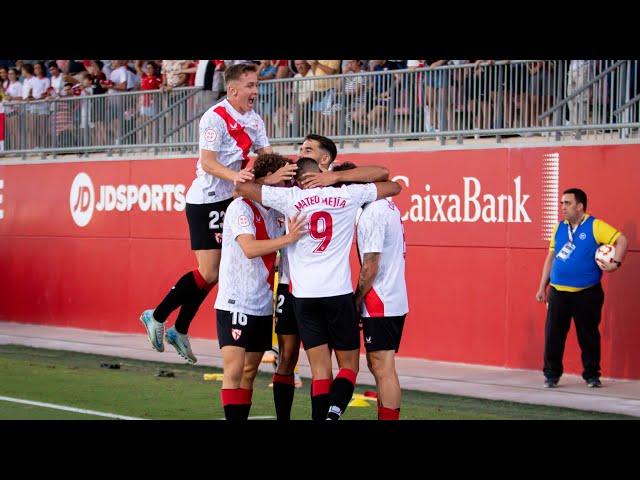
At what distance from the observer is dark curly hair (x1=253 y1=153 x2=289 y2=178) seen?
953 cm

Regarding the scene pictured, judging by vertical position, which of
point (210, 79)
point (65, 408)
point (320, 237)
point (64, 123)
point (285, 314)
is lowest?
point (65, 408)

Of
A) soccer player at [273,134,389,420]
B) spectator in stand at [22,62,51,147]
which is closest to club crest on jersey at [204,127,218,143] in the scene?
soccer player at [273,134,389,420]

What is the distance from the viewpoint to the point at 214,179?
1026 cm

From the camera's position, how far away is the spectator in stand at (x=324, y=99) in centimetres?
1898

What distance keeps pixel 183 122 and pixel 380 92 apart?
440cm

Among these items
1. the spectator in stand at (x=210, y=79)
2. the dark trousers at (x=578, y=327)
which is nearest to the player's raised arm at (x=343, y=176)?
the dark trousers at (x=578, y=327)

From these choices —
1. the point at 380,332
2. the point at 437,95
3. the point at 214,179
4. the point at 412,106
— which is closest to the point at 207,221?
the point at 214,179

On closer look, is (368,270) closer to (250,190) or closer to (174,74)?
(250,190)

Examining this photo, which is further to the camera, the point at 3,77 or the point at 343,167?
the point at 3,77

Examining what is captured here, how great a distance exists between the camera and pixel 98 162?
2267 cm

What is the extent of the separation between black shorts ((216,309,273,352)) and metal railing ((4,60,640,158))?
723 centimetres

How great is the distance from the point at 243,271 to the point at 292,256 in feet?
1.29
